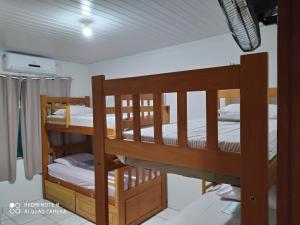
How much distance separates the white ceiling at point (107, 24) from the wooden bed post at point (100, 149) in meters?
0.77

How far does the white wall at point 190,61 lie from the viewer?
2521 mm

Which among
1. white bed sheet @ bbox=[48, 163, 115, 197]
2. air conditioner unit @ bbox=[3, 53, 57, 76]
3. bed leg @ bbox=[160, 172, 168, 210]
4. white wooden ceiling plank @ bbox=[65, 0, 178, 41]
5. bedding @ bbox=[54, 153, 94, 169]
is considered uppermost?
white wooden ceiling plank @ bbox=[65, 0, 178, 41]

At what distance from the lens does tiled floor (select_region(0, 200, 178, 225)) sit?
2.73 m

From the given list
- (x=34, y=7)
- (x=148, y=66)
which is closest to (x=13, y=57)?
(x=34, y=7)

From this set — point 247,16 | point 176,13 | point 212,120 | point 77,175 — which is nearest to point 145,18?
point 176,13

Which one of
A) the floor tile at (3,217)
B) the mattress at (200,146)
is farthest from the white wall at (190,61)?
the floor tile at (3,217)

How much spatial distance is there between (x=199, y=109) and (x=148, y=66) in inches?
40.8

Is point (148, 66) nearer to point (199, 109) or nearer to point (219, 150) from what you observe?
point (199, 109)

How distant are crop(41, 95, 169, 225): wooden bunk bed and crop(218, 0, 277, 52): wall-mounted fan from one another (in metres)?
1.07

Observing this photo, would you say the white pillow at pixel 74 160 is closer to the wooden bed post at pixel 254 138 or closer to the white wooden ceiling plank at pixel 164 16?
the white wooden ceiling plank at pixel 164 16

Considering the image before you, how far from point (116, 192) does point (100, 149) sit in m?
1.23

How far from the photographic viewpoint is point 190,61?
9.48 feet

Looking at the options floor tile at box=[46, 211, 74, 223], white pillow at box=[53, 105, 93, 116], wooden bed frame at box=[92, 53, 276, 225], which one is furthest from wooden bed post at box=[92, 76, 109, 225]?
white pillow at box=[53, 105, 93, 116]

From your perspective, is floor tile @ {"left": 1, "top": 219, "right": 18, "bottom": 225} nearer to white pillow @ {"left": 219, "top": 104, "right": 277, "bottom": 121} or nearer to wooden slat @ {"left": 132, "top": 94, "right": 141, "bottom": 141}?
wooden slat @ {"left": 132, "top": 94, "right": 141, "bottom": 141}
